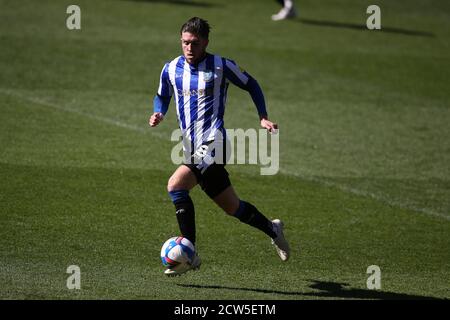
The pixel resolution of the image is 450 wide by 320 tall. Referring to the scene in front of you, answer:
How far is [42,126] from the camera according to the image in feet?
45.3

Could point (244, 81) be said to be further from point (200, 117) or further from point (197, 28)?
point (197, 28)

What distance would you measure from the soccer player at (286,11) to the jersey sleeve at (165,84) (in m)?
13.4

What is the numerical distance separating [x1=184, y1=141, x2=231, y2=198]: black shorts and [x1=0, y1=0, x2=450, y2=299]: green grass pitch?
3.02ft

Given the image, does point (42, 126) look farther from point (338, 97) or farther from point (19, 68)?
point (338, 97)

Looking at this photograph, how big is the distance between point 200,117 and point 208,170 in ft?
1.74

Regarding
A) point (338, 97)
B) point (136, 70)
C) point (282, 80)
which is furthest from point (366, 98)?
point (136, 70)

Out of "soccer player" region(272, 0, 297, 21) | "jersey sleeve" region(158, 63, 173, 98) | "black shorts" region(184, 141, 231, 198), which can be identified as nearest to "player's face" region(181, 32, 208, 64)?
"jersey sleeve" region(158, 63, 173, 98)

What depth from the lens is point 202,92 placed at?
330 inches

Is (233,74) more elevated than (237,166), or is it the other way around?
(233,74)

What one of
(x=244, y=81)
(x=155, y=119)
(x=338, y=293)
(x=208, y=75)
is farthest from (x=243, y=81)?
(x=338, y=293)

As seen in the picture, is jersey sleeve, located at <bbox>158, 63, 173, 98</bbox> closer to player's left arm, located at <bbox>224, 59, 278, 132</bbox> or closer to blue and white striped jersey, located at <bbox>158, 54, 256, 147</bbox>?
blue and white striped jersey, located at <bbox>158, 54, 256, 147</bbox>

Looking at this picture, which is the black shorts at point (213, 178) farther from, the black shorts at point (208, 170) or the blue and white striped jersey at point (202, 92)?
the blue and white striped jersey at point (202, 92)

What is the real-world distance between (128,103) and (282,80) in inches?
143

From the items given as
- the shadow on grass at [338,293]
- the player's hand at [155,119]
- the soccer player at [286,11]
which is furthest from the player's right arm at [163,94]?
Result: the soccer player at [286,11]
